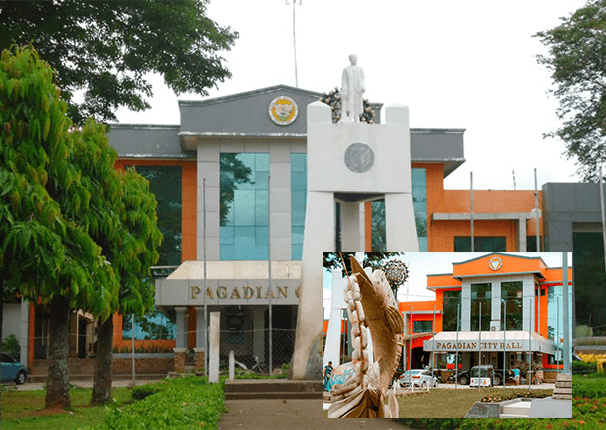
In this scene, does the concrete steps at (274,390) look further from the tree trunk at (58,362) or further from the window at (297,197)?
the window at (297,197)

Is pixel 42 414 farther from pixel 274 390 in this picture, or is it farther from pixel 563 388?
pixel 563 388

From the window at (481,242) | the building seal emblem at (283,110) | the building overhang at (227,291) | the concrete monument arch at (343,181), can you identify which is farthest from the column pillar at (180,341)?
the window at (481,242)

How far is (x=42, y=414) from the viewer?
12195 mm

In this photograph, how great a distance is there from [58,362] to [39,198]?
14.2ft

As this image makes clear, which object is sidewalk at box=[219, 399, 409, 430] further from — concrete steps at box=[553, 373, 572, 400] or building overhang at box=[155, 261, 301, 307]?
building overhang at box=[155, 261, 301, 307]

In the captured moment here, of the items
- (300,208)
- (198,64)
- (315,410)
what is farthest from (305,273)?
(300,208)

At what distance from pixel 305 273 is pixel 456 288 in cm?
695

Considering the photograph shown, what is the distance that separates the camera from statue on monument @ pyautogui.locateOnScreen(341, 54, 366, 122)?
48.4 ft

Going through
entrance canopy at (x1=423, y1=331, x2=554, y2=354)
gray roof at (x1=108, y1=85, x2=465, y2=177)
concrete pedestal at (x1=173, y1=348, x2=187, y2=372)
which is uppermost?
gray roof at (x1=108, y1=85, x2=465, y2=177)

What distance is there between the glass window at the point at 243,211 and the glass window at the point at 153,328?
9.69 feet

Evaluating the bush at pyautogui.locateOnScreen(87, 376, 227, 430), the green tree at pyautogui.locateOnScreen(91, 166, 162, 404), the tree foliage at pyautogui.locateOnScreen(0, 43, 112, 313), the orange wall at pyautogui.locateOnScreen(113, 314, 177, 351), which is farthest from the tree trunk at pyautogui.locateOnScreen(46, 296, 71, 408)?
the orange wall at pyautogui.locateOnScreen(113, 314, 177, 351)

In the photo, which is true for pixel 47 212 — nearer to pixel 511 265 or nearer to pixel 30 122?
pixel 30 122

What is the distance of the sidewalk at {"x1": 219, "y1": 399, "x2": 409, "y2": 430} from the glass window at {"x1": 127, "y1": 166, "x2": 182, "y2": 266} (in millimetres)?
14099

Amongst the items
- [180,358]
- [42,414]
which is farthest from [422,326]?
[180,358]
